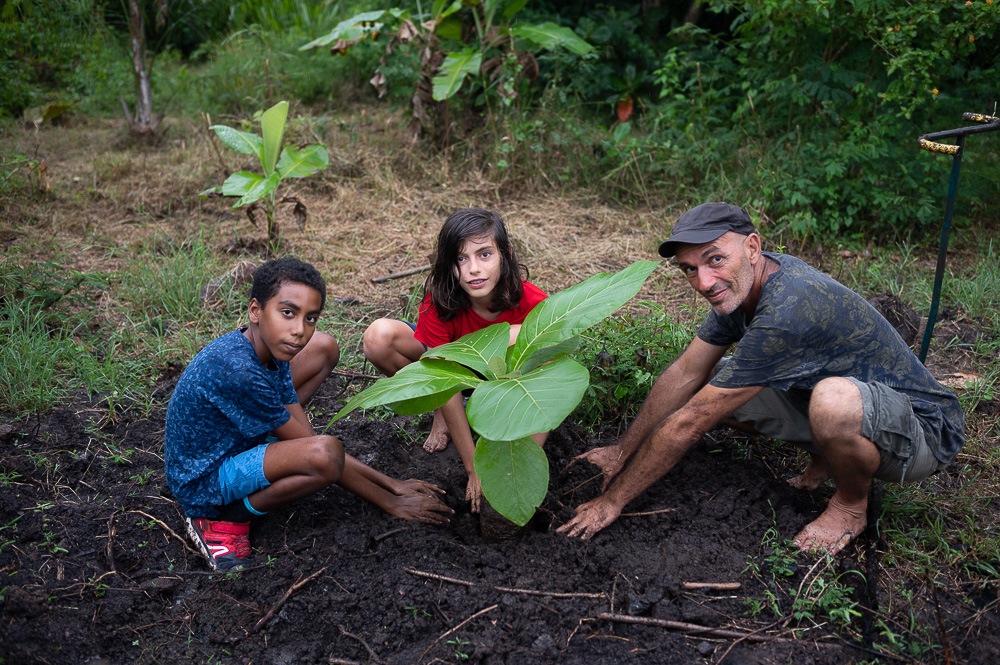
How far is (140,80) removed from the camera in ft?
20.5

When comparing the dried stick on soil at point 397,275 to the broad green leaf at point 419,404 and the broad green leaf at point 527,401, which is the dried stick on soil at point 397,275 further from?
the broad green leaf at point 527,401

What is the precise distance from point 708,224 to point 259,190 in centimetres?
289

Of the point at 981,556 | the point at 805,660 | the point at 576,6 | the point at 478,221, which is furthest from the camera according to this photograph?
the point at 576,6

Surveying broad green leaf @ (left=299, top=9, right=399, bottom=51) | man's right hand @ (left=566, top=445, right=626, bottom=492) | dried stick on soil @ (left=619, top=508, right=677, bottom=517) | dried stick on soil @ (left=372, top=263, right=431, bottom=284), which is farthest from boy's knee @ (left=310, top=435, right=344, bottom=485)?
broad green leaf @ (left=299, top=9, right=399, bottom=51)

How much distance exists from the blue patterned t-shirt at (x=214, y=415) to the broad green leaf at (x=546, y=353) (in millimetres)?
880

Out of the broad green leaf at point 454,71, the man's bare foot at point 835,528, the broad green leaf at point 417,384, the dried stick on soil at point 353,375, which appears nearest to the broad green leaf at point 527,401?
the broad green leaf at point 417,384

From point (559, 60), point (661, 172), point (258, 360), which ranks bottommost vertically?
point (258, 360)

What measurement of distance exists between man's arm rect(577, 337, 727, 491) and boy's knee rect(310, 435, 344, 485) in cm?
102

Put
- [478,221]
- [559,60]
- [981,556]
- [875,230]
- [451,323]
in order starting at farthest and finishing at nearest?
[559,60]
[875,230]
[451,323]
[478,221]
[981,556]

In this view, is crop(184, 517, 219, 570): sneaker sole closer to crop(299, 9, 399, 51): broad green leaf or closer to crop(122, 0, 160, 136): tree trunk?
crop(299, 9, 399, 51): broad green leaf

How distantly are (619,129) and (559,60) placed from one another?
112 cm

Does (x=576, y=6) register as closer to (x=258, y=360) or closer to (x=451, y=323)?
(x=451, y=323)

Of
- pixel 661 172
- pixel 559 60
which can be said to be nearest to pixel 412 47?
pixel 559 60

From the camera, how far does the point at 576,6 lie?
22.0 feet
